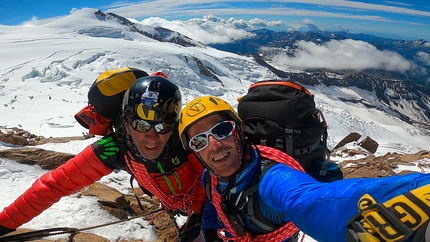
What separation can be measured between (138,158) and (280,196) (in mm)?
2309

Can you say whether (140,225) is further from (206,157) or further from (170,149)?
(206,157)

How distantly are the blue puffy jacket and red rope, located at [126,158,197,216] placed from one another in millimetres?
1982

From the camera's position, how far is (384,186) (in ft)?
4.66

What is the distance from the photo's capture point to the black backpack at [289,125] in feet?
11.6

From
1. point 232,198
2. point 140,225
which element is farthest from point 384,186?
point 140,225

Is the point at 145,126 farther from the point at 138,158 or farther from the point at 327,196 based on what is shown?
the point at 327,196

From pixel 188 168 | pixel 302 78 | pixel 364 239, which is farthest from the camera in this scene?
pixel 302 78

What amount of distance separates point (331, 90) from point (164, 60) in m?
165

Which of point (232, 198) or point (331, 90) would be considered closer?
point (232, 198)

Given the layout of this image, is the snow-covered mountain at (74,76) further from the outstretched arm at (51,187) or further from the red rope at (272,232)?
the red rope at (272,232)

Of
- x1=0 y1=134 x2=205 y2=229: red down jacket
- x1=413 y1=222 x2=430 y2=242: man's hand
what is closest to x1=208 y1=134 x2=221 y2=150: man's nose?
x1=0 y1=134 x2=205 y2=229: red down jacket

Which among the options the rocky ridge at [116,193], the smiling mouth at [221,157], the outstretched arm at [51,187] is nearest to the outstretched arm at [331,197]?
the smiling mouth at [221,157]

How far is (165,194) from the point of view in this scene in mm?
4258

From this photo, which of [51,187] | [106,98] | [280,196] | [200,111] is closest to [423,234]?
[280,196]
